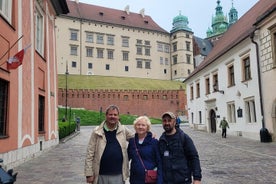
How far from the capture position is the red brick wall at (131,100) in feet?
165

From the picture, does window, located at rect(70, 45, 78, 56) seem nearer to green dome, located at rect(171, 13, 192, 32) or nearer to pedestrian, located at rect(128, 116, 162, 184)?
green dome, located at rect(171, 13, 192, 32)

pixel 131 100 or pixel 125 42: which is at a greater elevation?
pixel 125 42

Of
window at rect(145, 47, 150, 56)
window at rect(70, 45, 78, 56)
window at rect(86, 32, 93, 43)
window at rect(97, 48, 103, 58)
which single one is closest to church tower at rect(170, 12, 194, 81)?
A: window at rect(145, 47, 150, 56)

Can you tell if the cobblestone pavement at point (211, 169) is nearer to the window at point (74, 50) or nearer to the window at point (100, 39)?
the window at point (74, 50)

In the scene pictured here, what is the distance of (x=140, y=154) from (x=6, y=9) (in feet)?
26.9

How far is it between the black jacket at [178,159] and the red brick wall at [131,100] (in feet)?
153

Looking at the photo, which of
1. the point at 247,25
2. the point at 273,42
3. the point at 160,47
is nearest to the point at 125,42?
the point at 160,47

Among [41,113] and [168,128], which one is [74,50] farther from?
[168,128]

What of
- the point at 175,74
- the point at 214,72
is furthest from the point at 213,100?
the point at 175,74

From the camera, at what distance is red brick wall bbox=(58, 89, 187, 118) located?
5044 centimetres

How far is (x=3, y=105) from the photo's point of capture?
9.13m

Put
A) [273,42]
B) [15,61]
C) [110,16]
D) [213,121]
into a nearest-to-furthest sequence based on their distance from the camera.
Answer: [15,61] → [273,42] → [213,121] → [110,16]

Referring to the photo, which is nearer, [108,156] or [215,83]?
[108,156]

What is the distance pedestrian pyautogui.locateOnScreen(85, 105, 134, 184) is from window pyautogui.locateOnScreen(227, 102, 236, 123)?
756 inches
